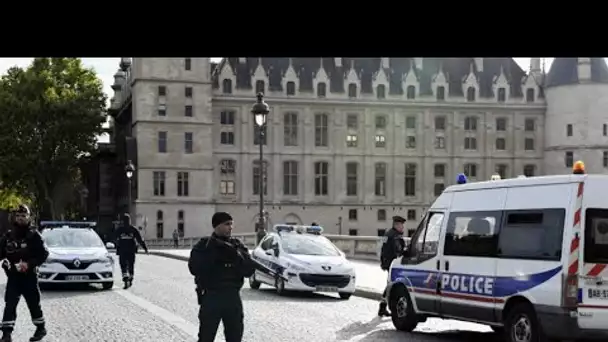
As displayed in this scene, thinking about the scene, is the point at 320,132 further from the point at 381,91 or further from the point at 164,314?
the point at 164,314

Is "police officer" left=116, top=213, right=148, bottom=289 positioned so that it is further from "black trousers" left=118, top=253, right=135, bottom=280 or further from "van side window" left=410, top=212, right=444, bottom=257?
Result: "van side window" left=410, top=212, right=444, bottom=257

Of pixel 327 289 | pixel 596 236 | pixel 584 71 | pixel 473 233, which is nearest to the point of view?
pixel 596 236

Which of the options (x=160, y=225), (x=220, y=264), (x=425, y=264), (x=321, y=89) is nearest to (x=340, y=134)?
(x=321, y=89)

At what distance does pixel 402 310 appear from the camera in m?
15.7

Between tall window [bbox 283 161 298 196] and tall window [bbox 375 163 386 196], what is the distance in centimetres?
748

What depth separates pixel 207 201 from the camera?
83.0 m

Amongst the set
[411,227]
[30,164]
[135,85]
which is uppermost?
[135,85]

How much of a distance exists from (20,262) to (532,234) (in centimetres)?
659

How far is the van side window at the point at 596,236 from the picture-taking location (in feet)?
39.2

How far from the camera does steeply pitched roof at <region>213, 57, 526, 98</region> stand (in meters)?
87.8

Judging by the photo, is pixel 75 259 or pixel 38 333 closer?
pixel 38 333
